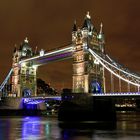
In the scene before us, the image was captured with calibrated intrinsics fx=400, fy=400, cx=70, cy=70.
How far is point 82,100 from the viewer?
47.5 m

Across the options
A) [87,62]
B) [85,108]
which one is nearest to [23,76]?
[87,62]

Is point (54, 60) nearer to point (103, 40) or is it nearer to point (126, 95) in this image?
point (103, 40)

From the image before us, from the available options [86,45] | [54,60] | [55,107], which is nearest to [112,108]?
[86,45]

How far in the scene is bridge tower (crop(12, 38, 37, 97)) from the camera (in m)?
71.9

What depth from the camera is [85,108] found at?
4725cm

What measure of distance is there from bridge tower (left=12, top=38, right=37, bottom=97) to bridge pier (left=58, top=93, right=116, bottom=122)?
22.6m

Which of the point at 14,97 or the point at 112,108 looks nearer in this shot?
the point at 112,108

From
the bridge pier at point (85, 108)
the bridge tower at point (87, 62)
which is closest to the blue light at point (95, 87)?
the bridge tower at point (87, 62)

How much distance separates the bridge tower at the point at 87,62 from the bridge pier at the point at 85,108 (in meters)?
4.40

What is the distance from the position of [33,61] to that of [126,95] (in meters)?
28.3

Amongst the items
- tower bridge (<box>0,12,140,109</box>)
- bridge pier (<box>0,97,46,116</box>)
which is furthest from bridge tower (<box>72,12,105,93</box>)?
bridge pier (<box>0,97,46,116</box>)

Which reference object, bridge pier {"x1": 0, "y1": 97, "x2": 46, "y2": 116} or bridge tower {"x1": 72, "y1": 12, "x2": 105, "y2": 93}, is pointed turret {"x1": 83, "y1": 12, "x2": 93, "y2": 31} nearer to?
bridge tower {"x1": 72, "y1": 12, "x2": 105, "y2": 93}

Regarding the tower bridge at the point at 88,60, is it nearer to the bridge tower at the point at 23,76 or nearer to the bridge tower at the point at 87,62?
the bridge tower at the point at 87,62

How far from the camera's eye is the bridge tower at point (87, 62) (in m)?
53.4
